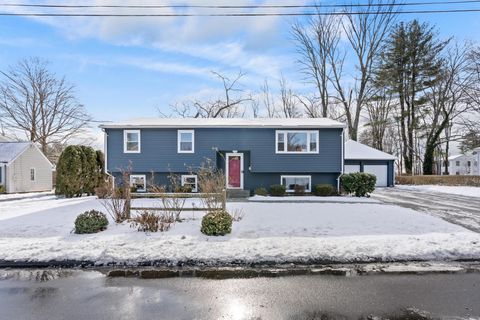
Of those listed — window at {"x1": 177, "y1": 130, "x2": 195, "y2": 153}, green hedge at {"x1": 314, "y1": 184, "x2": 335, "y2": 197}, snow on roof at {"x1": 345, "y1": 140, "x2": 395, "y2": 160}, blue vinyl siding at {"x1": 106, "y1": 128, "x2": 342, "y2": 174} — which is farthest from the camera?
snow on roof at {"x1": 345, "y1": 140, "x2": 395, "y2": 160}

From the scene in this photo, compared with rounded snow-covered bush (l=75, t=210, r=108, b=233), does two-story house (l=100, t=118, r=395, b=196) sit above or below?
above

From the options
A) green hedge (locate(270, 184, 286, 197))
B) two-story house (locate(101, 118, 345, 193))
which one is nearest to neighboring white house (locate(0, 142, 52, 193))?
two-story house (locate(101, 118, 345, 193))

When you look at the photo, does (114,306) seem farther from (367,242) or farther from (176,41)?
(176,41)

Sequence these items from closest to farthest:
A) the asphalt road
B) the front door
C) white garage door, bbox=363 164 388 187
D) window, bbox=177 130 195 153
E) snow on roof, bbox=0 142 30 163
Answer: the asphalt road, window, bbox=177 130 195 153, the front door, snow on roof, bbox=0 142 30 163, white garage door, bbox=363 164 388 187

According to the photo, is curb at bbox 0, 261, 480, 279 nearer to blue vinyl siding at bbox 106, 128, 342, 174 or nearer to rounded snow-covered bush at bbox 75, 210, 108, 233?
rounded snow-covered bush at bbox 75, 210, 108, 233

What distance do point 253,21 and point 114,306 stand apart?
11.2 m

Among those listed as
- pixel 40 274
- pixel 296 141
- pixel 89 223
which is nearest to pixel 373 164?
pixel 296 141

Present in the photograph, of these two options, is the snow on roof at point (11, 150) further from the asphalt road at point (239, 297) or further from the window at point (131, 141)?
the asphalt road at point (239, 297)

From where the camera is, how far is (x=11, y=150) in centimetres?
2505

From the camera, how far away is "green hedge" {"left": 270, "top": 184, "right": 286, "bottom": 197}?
1648 centimetres

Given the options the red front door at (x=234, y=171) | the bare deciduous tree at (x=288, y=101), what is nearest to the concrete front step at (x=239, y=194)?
the red front door at (x=234, y=171)

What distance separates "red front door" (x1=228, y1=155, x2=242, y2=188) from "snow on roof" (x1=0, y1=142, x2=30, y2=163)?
1821 cm

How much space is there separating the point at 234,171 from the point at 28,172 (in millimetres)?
19442

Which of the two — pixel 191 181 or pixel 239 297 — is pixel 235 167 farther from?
pixel 239 297
